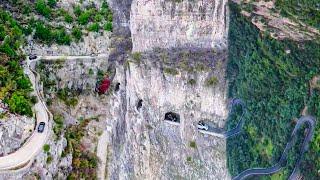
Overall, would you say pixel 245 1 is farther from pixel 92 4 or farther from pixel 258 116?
pixel 92 4

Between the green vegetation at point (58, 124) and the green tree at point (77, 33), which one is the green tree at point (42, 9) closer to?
the green tree at point (77, 33)

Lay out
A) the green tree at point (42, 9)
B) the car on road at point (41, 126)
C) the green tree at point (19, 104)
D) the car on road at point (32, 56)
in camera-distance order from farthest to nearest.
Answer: the green tree at point (42, 9) < the car on road at point (32, 56) < the car on road at point (41, 126) < the green tree at point (19, 104)

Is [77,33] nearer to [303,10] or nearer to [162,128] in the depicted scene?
[162,128]

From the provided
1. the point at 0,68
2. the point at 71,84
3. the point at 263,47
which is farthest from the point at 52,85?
the point at 263,47

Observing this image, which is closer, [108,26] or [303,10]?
[303,10]

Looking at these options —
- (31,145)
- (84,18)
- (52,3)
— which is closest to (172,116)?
(84,18)

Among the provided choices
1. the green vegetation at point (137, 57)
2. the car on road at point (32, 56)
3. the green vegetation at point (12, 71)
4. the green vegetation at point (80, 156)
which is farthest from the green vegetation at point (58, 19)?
the green vegetation at point (80, 156)

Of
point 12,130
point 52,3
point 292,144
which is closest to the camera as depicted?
point 12,130
